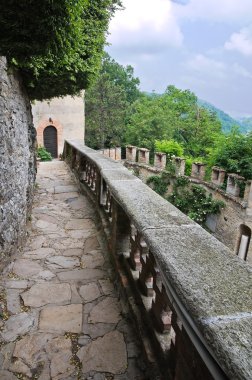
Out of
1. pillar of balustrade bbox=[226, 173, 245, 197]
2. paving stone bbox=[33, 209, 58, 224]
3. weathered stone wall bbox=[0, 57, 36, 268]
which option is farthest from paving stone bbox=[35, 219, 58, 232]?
pillar of balustrade bbox=[226, 173, 245, 197]

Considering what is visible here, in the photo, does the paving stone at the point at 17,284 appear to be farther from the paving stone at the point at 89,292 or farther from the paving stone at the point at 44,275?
the paving stone at the point at 89,292

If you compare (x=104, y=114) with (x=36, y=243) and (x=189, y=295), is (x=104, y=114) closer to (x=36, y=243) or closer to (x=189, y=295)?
(x=36, y=243)

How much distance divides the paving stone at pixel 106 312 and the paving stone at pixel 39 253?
1.18 m

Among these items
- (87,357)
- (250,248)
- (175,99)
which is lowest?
(250,248)

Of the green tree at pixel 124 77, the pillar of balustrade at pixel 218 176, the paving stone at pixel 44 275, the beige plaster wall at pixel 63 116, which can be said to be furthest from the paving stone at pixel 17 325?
the green tree at pixel 124 77

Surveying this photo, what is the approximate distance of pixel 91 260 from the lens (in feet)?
11.5

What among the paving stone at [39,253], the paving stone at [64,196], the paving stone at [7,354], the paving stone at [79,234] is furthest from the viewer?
the paving stone at [64,196]

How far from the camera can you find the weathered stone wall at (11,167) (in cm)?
311

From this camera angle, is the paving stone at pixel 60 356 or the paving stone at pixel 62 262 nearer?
the paving stone at pixel 60 356

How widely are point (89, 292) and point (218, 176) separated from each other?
545 inches

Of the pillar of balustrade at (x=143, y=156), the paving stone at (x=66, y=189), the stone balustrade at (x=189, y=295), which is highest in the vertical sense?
the stone balustrade at (x=189, y=295)

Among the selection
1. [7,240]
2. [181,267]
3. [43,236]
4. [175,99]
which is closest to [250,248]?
[43,236]

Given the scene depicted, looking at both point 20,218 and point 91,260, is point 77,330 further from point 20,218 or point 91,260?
point 20,218

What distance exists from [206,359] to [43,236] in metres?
3.50
